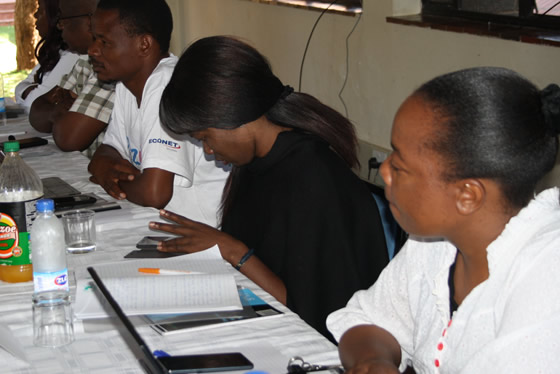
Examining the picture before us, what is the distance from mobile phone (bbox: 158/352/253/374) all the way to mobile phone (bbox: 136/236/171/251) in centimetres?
63

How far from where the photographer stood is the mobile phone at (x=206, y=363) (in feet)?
4.06

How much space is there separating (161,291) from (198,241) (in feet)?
1.09

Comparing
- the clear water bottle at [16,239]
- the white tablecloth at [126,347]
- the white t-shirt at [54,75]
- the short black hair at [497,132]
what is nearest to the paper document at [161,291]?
the white tablecloth at [126,347]

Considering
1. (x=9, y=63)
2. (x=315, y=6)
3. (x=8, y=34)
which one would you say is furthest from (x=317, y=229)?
(x=8, y=34)

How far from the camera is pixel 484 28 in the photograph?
3059 mm

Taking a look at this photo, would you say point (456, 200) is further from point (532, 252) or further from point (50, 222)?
point (50, 222)

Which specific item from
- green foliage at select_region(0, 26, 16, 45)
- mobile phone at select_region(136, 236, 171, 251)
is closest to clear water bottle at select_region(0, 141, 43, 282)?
mobile phone at select_region(136, 236, 171, 251)

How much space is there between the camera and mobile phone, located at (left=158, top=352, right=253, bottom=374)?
4.06 feet

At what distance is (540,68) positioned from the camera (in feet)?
9.11

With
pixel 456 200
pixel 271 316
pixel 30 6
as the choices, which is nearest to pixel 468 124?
pixel 456 200

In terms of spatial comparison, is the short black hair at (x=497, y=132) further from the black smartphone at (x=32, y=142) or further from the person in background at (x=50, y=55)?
the person in background at (x=50, y=55)

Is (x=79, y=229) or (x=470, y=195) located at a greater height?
(x=470, y=195)

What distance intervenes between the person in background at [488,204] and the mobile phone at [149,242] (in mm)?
799

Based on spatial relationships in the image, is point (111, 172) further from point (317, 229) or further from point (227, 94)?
point (317, 229)
